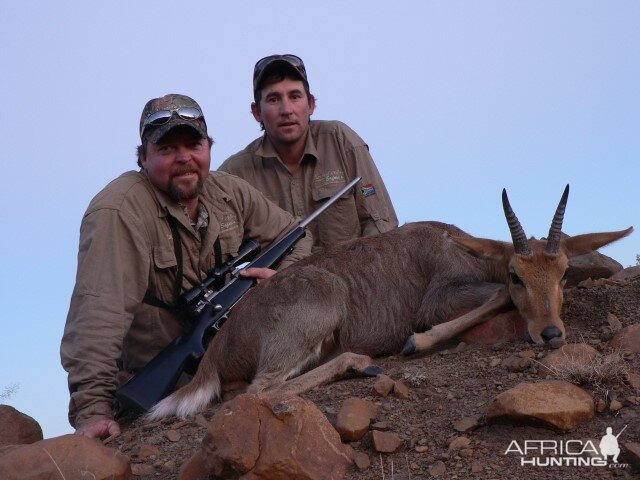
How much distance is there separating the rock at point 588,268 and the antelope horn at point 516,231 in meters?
1.82

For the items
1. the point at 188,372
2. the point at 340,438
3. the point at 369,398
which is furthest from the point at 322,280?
the point at 340,438

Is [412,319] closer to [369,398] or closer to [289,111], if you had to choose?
[369,398]

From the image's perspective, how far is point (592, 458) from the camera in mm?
4680

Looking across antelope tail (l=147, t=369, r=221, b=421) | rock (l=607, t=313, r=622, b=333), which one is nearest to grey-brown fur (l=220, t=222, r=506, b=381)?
antelope tail (l=147, t=369, r=221, b=421)

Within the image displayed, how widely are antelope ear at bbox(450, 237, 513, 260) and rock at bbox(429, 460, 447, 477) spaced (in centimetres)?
304

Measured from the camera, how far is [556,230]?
7.02m

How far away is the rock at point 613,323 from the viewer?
6.76 metres

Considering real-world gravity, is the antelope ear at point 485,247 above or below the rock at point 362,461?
above

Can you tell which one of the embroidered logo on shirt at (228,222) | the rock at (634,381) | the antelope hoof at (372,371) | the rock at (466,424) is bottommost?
the rock at (466,424)

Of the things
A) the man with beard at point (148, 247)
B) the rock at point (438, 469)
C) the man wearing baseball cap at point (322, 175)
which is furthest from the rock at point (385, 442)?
the man wearing baseball cap at point (322, 175)

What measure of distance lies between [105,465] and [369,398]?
5.88 feet

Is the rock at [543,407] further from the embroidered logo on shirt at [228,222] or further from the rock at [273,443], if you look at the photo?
the embroidered logo on shirt at [228,222]

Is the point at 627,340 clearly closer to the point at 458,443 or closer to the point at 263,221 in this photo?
the point at 458,443

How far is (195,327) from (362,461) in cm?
319
